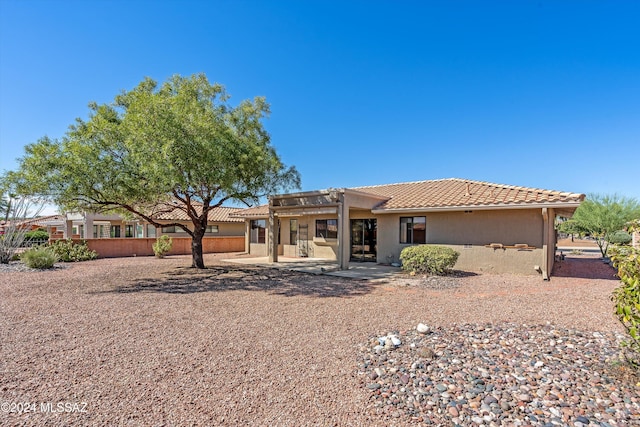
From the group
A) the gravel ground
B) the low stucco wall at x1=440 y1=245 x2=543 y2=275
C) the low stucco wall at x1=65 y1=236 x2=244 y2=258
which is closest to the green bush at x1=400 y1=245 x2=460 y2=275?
the low stucco wall at x1=440 y1=245 x2=543 y2=275

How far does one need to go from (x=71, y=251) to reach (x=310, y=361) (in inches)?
778

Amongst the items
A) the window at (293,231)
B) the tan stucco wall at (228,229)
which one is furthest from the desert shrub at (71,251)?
the window at (293,231)

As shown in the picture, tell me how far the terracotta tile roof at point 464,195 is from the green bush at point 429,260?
2.35m

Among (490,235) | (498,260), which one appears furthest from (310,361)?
(490,235)

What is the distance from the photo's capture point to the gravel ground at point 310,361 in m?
3.42

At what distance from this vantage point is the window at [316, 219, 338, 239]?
18516mm

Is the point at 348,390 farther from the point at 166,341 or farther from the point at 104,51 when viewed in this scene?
the point at 104,51

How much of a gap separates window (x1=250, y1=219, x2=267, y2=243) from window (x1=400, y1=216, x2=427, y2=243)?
10518 millimetres

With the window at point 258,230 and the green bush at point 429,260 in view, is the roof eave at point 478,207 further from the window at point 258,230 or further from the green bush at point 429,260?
the window at point 258,230

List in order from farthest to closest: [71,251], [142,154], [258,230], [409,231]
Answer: [258,230]
[71,251]
[409,231]
[142,154]

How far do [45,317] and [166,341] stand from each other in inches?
143

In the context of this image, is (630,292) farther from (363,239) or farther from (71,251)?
(71,251)

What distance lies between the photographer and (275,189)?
14.5m

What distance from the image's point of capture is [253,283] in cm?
1155
